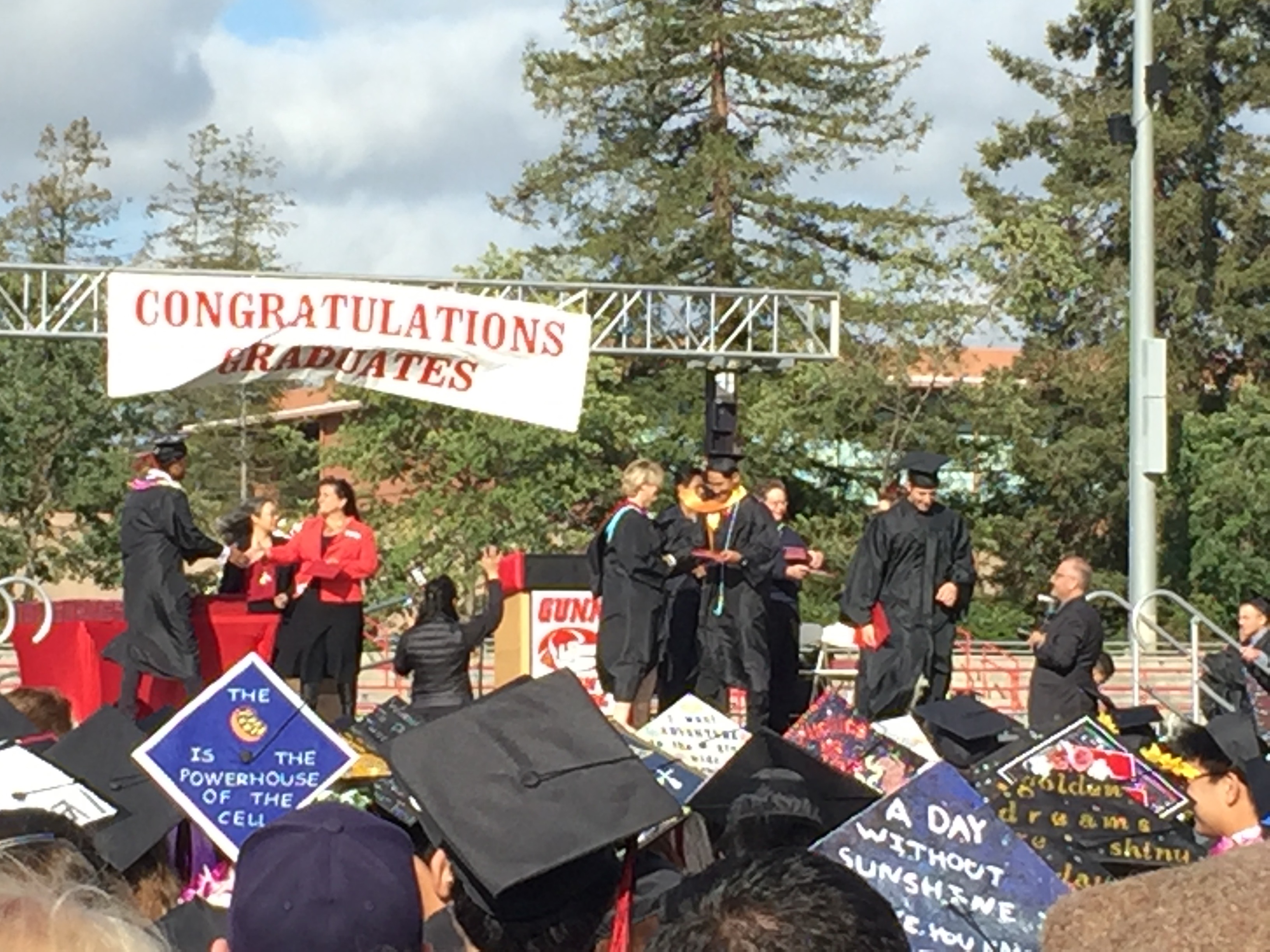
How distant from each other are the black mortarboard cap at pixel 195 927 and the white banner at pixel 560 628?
33.4 ft

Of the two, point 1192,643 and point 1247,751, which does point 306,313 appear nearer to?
point 1192,643

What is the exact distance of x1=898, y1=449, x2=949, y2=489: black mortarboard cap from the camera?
10.7 meters

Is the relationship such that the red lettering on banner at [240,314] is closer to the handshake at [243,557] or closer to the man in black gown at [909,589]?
the handshake at [243,557]

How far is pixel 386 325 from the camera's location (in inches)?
564

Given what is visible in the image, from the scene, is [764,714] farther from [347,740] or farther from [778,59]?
[778,59]

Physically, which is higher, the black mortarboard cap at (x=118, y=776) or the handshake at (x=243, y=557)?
the handshake at (x=243, y=557)

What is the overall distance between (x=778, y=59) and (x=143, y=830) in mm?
34925

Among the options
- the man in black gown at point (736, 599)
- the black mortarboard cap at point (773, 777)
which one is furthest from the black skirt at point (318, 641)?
the black mortarboard cap at point (773, 777)

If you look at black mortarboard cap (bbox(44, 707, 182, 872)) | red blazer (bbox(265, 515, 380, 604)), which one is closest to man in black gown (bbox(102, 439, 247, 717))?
red blazer (bbox(265, 515, 380, 604))

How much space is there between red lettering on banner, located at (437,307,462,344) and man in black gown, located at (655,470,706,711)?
2955 mm

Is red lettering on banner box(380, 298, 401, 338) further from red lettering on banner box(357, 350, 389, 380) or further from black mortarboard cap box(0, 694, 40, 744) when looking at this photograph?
black mortarboard cap box(0, 694, 40, 744)

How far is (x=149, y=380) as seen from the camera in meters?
13.9

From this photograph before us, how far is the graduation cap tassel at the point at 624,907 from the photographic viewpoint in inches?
124

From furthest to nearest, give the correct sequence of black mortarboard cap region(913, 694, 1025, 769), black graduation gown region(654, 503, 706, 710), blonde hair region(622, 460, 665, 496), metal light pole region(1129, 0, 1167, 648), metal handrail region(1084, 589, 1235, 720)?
metal light pole region(1129, 0, 1167, 648)
metal handrail region(1084, 589, 1235, 720)
black graduation gown region(654, 503, 706, 710)
blonde hair region(622, 460, 665, 496)
black mortarboard cap region(913, 694, 1025, 769)
